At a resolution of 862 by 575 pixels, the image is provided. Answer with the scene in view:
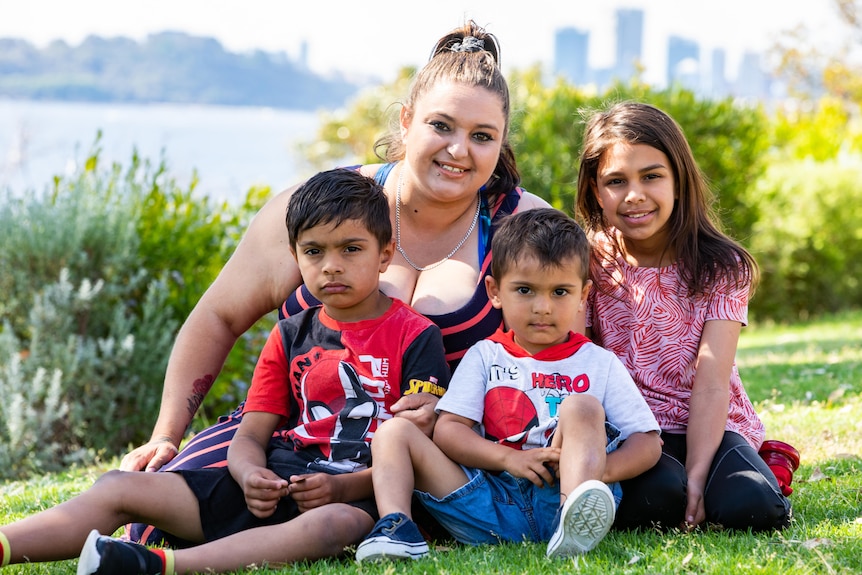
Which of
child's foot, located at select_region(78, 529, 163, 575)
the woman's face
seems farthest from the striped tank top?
child's foot, located at select_region(78, 529, 163, 575)

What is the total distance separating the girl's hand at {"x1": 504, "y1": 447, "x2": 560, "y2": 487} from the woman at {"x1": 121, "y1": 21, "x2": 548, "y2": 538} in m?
0.69

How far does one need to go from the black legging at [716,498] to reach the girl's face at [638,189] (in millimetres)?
929

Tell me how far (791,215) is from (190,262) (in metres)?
8.53

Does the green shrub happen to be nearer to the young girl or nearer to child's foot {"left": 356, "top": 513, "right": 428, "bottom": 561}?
the young girl

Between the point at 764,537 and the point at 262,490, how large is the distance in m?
1.61

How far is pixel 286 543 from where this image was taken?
2951 millimetres

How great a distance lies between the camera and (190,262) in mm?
6664

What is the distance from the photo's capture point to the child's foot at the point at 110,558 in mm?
2664

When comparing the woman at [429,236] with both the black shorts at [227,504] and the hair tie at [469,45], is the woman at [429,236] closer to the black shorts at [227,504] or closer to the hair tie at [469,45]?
the hair tie at [469,45]

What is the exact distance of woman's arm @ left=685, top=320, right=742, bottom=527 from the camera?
332 centimetres

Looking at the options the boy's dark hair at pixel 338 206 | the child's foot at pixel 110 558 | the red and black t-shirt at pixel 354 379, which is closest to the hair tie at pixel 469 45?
the boy's dark hair at pixel 338 206

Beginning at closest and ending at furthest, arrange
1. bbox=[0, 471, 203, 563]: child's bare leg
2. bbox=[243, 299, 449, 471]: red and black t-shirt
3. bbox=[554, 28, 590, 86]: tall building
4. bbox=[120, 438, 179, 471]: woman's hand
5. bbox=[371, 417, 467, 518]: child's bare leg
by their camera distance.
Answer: bbox=[0, 471, 203, 563]: child's bare leg
bbox=[371, 417, 467, 518]: child's bare leg
bbox=[243, 299, 449, 471]: red and black t-shirt
bbox=[120, 438, 179, 471]: woman's hand
bbox=[554, 28, 590, 86]: tall building

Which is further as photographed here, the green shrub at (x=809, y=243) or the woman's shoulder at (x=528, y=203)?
the green shrub at (x=809, y=243)

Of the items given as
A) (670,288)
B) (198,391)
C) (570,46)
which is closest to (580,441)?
(670,288)
